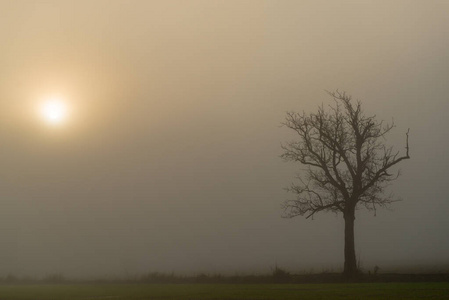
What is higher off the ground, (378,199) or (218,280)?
(378,199)

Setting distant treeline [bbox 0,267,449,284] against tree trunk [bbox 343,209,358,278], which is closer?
distant treeline [bbox 0,267,449,284]

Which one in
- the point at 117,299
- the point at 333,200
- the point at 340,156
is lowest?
the point at 117,299

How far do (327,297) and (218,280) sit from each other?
15.6m

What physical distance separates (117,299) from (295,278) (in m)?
13.0

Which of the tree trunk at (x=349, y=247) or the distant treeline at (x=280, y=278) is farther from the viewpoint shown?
the tree trunk at (x=349, y=247)

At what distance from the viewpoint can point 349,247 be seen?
1283 inches

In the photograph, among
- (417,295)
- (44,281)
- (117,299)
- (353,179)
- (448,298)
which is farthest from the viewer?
(44,281)

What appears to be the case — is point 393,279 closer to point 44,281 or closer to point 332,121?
point 332,121

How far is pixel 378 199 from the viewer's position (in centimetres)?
3419

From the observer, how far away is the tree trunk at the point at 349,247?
31.5 metres

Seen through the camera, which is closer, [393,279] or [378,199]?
[393,279]

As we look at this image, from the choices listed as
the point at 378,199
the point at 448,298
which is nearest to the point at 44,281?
the point at 378,199

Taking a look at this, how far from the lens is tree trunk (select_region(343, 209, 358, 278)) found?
103 ft

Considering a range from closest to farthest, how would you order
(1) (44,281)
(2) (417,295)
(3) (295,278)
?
(2) (417,295)
(3) (295,278)
(1) (44,281)
